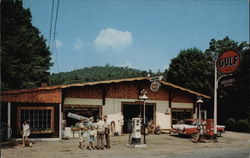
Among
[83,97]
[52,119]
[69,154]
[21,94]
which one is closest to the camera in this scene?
[69,154]

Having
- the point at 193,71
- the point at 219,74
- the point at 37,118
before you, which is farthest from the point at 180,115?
the point at 193,71

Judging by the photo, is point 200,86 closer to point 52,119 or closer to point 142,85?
point 142,85

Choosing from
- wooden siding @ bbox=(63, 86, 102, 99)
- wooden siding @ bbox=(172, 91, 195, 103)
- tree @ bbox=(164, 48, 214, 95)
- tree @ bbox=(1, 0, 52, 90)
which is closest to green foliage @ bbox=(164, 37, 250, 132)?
tree @ bbox=(164, 48, 214, 95)

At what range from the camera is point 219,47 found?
148 feet

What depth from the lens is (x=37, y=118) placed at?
1745cm

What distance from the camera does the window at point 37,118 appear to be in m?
16.9

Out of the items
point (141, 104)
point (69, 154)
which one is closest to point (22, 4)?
point (141, 104)

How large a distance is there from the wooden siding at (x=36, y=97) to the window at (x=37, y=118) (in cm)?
56

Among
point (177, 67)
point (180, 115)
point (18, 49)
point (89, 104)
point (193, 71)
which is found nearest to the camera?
point (89, 104)

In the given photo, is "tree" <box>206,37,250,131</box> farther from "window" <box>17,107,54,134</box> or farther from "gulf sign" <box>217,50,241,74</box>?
"window" <box>17,107,54,134</box>

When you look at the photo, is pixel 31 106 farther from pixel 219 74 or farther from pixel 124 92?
pixel 219 74

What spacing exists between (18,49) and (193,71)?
24951mm

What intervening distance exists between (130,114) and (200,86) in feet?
39.8

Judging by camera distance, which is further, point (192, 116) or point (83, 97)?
point (192, 116)
